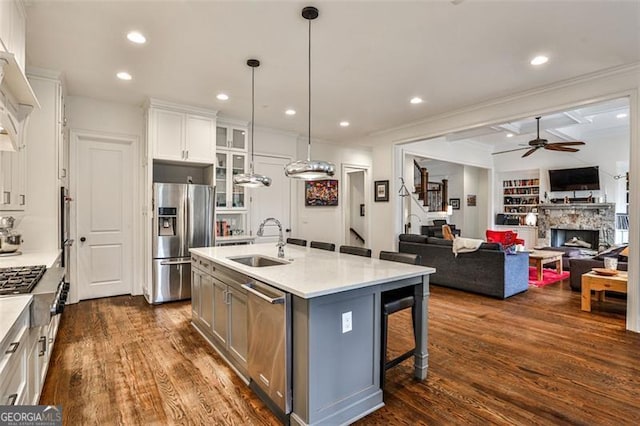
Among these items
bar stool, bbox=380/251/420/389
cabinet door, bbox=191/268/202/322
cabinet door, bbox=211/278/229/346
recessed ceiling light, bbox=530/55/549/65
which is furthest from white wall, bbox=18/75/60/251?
recessed ceiling light, bbox=530/55/549/65

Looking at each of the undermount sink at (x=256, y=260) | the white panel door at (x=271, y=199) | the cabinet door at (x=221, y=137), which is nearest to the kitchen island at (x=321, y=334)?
the undermount sink at (x=256, y=260)

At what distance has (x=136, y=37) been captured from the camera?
114 inches

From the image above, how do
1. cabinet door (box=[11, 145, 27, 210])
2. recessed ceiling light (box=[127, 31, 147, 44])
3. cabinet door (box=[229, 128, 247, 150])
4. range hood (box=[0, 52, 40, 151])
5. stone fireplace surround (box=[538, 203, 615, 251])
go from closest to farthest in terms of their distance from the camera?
range hood (box=[0, 52, 40, 151])
recessed ceiling light (box=[127, 31, 147, 44])
cabinet door (box=[11, 145, 27, 210])
cabinet door (box=[229, 128, 247, 150])
stone fireplace surround (box=[538, 203, 615, 251])

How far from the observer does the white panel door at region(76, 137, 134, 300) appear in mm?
4527

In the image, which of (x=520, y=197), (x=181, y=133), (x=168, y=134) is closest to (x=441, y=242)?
(x=181, y=133)

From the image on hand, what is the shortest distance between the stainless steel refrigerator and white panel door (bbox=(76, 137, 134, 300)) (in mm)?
670

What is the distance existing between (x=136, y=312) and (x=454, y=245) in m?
4.54

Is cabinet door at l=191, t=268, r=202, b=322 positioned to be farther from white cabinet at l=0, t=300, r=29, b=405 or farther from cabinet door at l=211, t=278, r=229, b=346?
white cabinet at l=0, t=300, r=29, b=405

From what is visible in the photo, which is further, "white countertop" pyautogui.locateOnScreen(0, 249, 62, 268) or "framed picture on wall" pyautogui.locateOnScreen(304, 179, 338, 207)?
"framed picture on wall" pyautogui.locateOnScreen(304, 179, 338, 207)

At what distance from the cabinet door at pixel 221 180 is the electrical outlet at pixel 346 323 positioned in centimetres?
371

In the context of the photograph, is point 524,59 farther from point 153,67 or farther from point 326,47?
point 153,67

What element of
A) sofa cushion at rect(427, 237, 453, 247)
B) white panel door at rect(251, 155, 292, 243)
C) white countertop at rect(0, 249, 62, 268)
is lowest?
sofa cushion at rect(427, 237, 453, 247)

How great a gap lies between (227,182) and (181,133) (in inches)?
38.9

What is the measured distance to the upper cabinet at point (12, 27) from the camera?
181 centimetres
